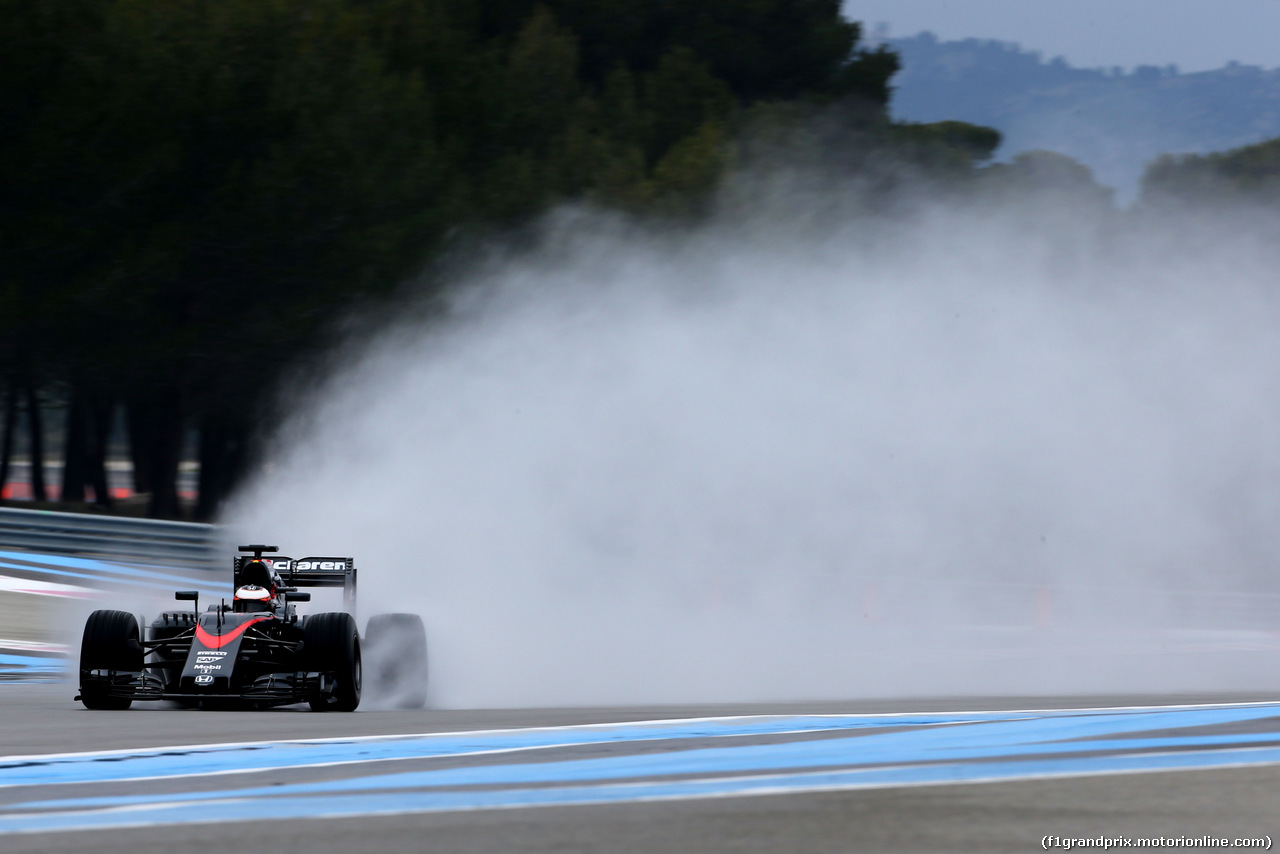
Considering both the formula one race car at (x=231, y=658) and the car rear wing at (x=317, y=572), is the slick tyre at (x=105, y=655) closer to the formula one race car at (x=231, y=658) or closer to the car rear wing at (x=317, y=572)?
the formula one race car at (x=231, y=658)

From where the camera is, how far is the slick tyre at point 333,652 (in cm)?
982

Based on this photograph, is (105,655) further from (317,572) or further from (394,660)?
(394,660)

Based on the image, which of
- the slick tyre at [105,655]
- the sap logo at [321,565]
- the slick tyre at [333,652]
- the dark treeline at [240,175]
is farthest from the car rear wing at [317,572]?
the dark treeline at [240,175]

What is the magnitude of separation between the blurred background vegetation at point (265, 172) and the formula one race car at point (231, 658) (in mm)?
14999

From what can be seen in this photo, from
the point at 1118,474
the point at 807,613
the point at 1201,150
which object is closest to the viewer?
the point at 807,613

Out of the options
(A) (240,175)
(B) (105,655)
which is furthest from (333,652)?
(A) (240,175)

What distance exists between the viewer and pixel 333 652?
32.3 ft

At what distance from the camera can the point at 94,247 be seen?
2523cm

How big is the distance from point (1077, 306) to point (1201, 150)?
6639 millimetres

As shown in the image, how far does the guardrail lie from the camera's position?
61.6ft

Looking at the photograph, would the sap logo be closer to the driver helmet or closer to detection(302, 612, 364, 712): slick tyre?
the driver helmet

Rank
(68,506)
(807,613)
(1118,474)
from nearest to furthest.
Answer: (807,613) → (1118,474) → (68,506)

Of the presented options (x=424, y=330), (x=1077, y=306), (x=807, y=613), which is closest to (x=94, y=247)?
(x=424, y=330)

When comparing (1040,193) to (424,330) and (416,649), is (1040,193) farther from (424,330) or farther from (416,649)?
(416,649)
